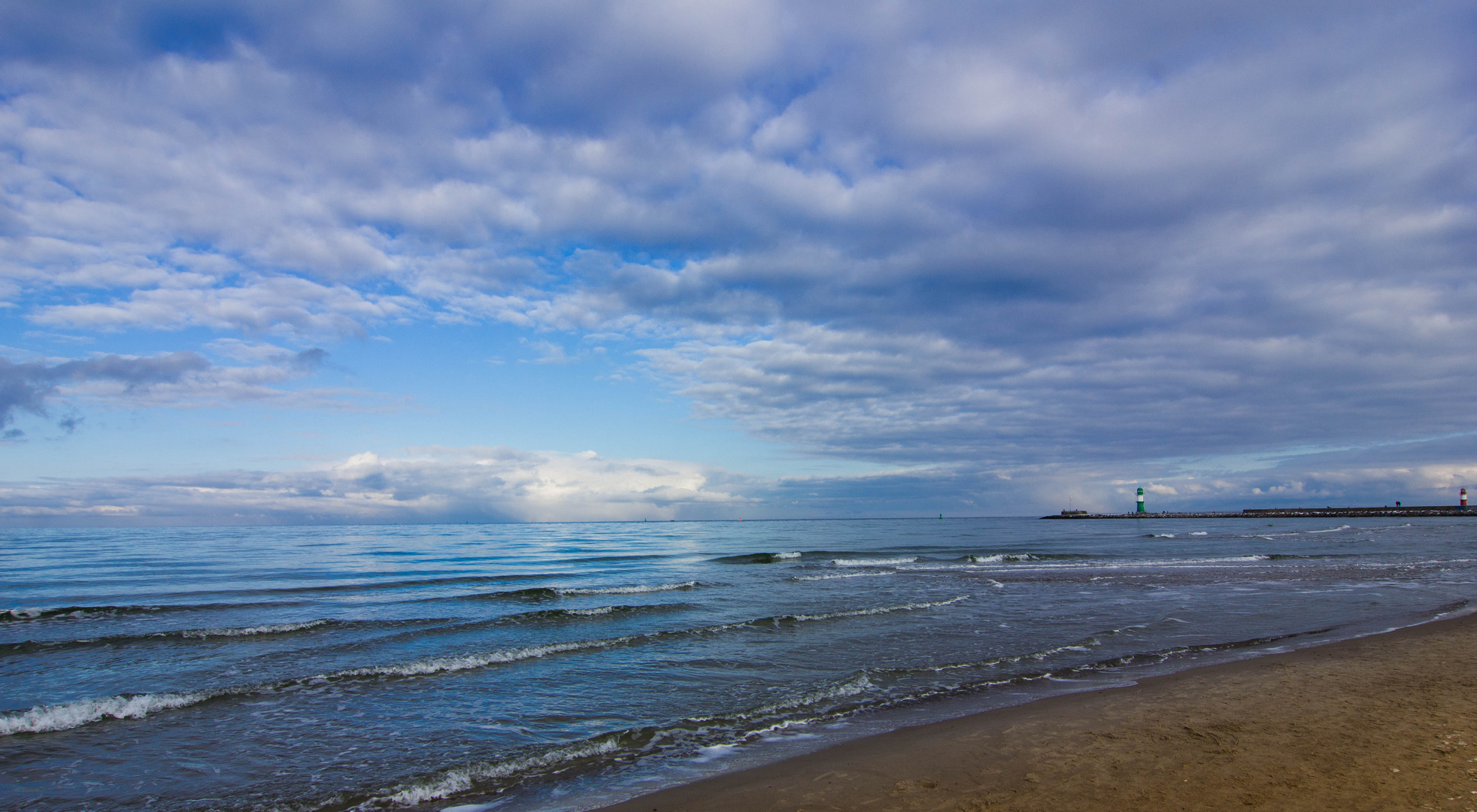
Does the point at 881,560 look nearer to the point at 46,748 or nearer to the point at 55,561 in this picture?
the point at 46,748

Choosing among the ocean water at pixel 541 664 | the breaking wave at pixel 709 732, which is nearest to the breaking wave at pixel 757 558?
the ocean water at pixel 541 664

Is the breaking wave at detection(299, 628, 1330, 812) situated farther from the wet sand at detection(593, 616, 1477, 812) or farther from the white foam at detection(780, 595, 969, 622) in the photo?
the white foam at detection(780, 595, 969, 622)

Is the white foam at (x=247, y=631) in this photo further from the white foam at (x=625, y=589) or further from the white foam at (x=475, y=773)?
the white foam at (x=475, y=773)

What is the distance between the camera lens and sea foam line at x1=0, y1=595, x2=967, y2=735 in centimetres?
1011

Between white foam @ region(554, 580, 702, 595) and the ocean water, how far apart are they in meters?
0.27

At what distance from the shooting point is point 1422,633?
48.6 feet

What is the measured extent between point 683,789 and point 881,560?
1502 inches

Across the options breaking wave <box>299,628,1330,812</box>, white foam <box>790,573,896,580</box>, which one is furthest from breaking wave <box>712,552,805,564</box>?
breaking wave <box>299,628,1330,812</box>

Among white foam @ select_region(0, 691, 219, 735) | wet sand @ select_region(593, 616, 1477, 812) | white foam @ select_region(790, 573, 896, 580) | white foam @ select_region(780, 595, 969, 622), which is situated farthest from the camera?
white foam @ select_region(790, 573, 896, 580)

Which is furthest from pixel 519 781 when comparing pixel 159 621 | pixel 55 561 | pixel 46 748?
pixel 55 561

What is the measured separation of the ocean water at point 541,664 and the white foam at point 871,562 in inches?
311

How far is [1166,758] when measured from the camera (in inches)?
287

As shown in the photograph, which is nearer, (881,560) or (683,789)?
(683,789)

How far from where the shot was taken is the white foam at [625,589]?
86.5 ft
